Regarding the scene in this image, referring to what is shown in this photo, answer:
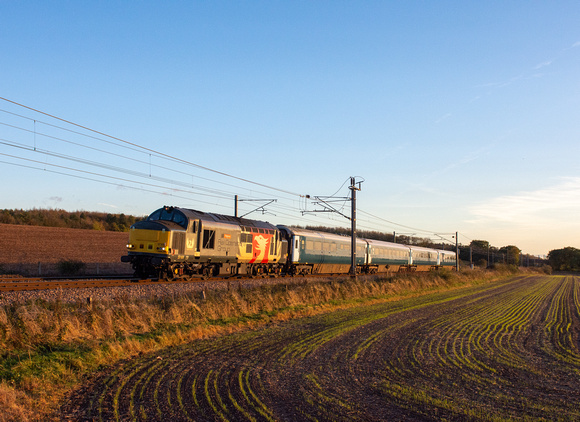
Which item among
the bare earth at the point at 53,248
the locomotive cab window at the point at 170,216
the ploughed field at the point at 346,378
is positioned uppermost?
the locomotive cab window at the point at 170,216

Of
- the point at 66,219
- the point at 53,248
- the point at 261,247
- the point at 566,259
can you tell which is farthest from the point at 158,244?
the point at 566,259

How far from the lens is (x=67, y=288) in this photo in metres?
17.6

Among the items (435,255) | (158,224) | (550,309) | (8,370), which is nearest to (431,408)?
(8,370)

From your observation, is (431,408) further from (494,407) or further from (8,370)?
Result: (8,370)

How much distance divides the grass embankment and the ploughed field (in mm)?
522

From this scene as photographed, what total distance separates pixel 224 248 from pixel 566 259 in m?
151

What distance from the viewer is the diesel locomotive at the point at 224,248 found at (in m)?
22.2

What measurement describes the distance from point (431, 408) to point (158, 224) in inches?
709

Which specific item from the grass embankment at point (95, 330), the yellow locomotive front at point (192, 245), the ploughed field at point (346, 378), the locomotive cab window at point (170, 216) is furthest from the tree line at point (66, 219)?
the ploughed field at point (346, 378)

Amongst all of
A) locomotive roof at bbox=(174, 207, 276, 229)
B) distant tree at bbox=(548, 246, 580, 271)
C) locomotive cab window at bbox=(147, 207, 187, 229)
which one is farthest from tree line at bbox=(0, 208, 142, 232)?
distant tree at bbox=(548, 246, 580, 271)

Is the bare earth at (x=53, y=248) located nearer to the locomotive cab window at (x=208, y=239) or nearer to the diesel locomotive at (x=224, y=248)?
the diesel locomotive at (x=224, y=248)

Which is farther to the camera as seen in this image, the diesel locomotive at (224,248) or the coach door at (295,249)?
the coach door at (295,249)

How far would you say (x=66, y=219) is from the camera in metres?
64.8

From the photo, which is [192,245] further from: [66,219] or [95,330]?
[66,219]
